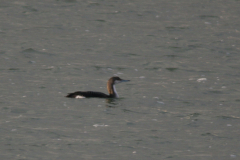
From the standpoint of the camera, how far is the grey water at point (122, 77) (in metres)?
13.5

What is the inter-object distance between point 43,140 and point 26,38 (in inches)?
539

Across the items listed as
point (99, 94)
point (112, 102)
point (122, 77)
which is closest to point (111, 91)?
point (99, 94)

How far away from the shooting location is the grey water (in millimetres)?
13477

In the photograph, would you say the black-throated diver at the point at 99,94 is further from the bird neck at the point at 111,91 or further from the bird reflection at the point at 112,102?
the bird reflection at the point at 112,102

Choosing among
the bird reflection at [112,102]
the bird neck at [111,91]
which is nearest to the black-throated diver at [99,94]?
the bird neck at [111,91]

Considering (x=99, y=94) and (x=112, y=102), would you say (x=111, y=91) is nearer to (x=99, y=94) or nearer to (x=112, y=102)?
(x=99, y=94)

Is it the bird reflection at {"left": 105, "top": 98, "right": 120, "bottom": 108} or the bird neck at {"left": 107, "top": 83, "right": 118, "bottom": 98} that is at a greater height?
the bird neck at {"left": 107, "top": 83, "right": 118, "bottom": 98}

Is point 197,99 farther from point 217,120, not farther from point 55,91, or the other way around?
point 55,91

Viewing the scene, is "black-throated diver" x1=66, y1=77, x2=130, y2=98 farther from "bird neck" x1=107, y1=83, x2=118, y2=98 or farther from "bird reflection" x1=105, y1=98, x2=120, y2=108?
"bird reflection" x1=105, y1=98, x2=120, y2=108

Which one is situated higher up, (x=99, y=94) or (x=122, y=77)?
(x=122, y=77)

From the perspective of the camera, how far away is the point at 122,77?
20.7 meters

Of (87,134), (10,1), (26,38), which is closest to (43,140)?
(87,134)

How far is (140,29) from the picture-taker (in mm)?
28953

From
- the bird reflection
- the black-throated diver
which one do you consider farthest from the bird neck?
the bird reflection
